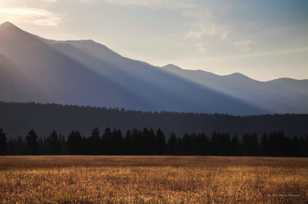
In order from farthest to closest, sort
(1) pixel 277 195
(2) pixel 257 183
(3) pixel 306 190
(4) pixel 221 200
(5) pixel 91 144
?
(5) pixel 91 144 → (2) pixel 257 183 → (3) pixel 306 190 → (1) pixel 277 195 → (4) pixel 221 200

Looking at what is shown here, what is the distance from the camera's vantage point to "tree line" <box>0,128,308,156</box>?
127 meters

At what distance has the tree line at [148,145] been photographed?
12656 centimetres

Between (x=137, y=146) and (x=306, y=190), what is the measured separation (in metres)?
98.2

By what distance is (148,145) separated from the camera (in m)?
130

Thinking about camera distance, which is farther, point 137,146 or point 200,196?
point 137,146

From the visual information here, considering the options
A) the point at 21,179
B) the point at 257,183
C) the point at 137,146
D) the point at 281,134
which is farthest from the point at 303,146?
the point at 21,179

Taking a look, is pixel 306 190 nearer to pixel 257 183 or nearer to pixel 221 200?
pixel 257 183

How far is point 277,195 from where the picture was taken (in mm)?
27938

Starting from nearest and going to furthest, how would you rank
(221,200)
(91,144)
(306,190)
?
1. (221,200)
2. (306,190)
3. (91,144)

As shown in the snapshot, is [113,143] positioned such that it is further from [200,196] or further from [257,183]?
[200,196]

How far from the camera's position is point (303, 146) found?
128625mm

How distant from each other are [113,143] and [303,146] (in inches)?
2149

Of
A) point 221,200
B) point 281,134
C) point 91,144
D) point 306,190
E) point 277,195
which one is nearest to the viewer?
point 221,200

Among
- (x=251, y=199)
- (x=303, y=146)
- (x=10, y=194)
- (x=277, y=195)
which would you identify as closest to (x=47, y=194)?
(x=10, y=194)
